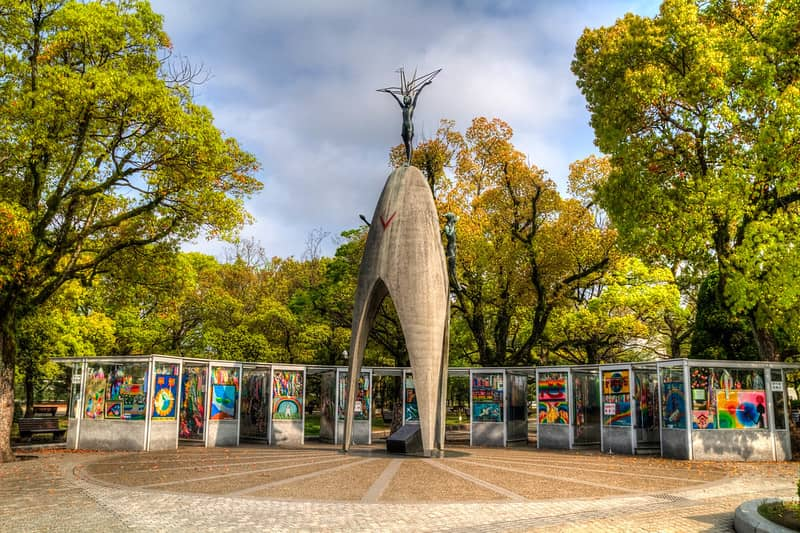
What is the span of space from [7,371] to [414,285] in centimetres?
1082

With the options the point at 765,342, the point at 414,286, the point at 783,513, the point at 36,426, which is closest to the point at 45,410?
the point at 36,426

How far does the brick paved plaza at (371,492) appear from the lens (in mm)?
8234

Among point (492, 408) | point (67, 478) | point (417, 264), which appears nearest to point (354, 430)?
point (492, 408)

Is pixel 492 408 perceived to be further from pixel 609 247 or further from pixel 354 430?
pixel 609 247

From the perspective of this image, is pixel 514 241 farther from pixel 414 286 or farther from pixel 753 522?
pixel 753 522

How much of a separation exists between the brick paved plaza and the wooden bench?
5.25 metres

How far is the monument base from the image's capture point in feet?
54.6

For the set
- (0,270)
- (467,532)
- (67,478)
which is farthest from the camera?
(0,270)

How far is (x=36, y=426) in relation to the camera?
20.8m

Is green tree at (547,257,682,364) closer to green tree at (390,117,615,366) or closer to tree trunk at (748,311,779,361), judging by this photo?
green tree at (390,117,615,366)

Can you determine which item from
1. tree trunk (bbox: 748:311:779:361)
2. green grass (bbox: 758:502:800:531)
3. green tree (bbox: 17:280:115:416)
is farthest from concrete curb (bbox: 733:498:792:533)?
green tree (bbox: 17:280:115:416)

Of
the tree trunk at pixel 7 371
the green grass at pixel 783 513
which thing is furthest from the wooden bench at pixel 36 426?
the green grass at pixel 783 513

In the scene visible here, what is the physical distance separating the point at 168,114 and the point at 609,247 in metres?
18.2

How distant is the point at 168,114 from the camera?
49.1ft
